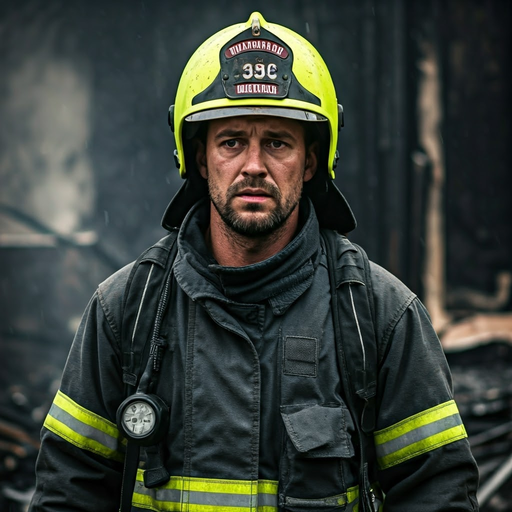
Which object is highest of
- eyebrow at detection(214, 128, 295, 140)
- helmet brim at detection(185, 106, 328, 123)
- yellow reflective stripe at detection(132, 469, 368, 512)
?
helmet brim at detection(185, 106, 328, 123)

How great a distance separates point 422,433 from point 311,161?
1064mm

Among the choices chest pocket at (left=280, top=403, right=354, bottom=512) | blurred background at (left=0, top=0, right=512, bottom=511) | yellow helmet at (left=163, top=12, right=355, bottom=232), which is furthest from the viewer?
blurred background at (left=0, top=0, right=512, bottom=511)

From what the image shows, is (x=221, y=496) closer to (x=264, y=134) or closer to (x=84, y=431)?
(x=84, y=431)

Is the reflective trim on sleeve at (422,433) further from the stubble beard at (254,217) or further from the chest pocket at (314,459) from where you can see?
the stubble beard at (254,217)

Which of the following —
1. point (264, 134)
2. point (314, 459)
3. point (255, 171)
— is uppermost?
point (264, 134)

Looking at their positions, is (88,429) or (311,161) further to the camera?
(311,161)

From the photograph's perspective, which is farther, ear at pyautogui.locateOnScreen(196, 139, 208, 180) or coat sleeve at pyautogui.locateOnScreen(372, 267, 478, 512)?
ear at pyautogui.locateOnScreen(196, 139, 208, 180)

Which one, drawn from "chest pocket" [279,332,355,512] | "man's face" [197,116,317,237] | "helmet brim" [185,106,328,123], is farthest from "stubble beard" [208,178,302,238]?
"chest pocket" [279,332,355,512]

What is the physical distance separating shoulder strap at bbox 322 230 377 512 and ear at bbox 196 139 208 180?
71cm

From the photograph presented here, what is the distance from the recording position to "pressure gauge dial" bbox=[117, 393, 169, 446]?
2.06m

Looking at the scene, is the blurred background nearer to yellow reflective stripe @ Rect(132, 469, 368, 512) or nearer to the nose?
the nose

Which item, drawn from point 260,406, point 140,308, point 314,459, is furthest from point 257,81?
point 314,459

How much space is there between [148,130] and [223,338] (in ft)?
14.5

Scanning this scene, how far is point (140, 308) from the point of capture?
2.23 meters
